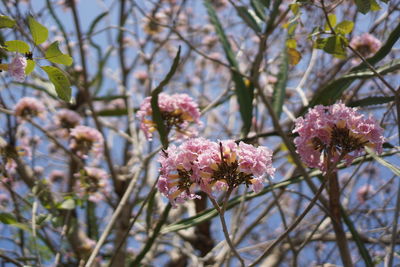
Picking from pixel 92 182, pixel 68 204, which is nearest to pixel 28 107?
pixel 92 182

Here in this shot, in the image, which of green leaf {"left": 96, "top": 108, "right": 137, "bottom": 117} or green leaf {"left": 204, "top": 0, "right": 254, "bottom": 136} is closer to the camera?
green leaf {"left": 204, "top": 0, "right": 254, "bottom": 136}

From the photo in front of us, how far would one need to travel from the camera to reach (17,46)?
59 cm

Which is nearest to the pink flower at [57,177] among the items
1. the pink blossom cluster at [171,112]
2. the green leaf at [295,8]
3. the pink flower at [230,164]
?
the pink blossom cluster at [171,112]

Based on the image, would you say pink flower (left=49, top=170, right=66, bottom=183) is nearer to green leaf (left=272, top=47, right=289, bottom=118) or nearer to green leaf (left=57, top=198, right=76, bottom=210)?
green leaf (left=57, top=198, right=76, bottom=210)

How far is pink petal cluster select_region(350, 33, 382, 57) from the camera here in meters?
1.65

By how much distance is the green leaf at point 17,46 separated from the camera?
59 cm

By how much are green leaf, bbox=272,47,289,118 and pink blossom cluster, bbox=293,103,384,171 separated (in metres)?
0.40

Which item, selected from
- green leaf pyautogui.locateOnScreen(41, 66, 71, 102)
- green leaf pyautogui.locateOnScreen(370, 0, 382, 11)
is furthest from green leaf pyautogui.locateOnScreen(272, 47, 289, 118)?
green leaf pyautogui.locateOnScreen(41, 66, 71, 102)

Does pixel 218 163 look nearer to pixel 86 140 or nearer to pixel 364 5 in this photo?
pixel 364 5

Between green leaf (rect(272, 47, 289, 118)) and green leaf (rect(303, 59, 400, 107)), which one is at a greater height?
green leaf (rect(272, 47, 289, 118))

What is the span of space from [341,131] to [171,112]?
502 mm

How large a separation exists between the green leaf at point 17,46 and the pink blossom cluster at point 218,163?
26 cm

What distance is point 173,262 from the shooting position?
6.63 feet

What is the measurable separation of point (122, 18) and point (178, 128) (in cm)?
125
